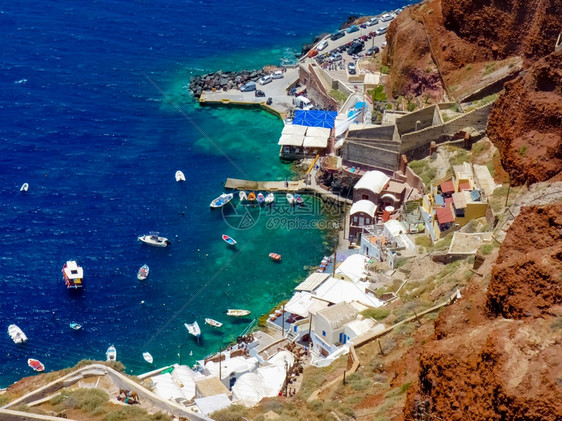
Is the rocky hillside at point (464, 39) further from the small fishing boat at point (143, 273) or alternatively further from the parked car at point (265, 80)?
the small fishing boat at point (143, 273)

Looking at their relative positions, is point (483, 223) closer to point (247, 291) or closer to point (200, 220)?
point (247, 291)

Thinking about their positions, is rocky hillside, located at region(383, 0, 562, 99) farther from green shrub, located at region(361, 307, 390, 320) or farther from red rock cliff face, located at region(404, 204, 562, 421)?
red rock cliff face, located at region(404, 204, 562, 421)

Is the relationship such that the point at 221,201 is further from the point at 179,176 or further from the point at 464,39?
the point at 464,39

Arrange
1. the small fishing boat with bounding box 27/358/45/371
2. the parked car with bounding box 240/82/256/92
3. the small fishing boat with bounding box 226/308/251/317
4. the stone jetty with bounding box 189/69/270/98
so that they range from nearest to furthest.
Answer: the small fishing boat with bounding box 27/358/45/371, the small fishing boat with bounding box 226/308/251/317, the parked car with bounding box 240/82/256/92, the stone jetty with bounding box 189/69/270/98

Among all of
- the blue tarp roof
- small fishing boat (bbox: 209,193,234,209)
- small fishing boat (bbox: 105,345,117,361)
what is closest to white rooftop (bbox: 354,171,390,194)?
small fishing boat (bbox: 209,193,234,209)

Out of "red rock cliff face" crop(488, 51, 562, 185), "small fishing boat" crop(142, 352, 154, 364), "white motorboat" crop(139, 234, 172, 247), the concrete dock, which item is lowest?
"small fishing boat" crop(142, 352, 154, 364)

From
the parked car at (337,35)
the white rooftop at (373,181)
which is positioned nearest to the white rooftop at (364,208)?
the white rooftop at (373,181)
